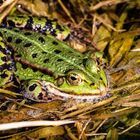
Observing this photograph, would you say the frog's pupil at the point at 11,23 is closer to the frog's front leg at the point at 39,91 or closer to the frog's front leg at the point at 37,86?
the frog's front leg at the point at 37,86

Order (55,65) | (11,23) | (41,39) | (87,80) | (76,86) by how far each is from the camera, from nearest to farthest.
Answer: (87,80) → (76,86) → (55,65) → (41,39) → (11,23)

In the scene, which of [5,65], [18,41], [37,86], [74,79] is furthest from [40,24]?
[74,79]

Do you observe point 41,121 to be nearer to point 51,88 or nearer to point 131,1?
point 51,88

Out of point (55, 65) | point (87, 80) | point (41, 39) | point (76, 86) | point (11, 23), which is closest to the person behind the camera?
point (87, 80)

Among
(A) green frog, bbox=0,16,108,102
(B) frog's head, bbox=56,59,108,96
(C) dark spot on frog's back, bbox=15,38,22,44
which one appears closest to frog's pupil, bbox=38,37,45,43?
(A) green frog, bbox=0,16,108,102

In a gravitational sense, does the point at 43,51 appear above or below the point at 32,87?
above

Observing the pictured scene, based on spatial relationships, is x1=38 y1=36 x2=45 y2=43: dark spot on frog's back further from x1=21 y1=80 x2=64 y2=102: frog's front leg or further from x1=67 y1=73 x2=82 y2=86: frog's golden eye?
x1=67 y1=73 x2=82 y2=86: frog's golden eye

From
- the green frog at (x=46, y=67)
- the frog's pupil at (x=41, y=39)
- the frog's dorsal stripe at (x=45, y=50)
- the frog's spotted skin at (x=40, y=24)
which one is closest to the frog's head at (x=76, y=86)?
the green frog at (x=46, y=67)

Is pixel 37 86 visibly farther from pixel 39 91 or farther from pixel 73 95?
pixel 73 95
